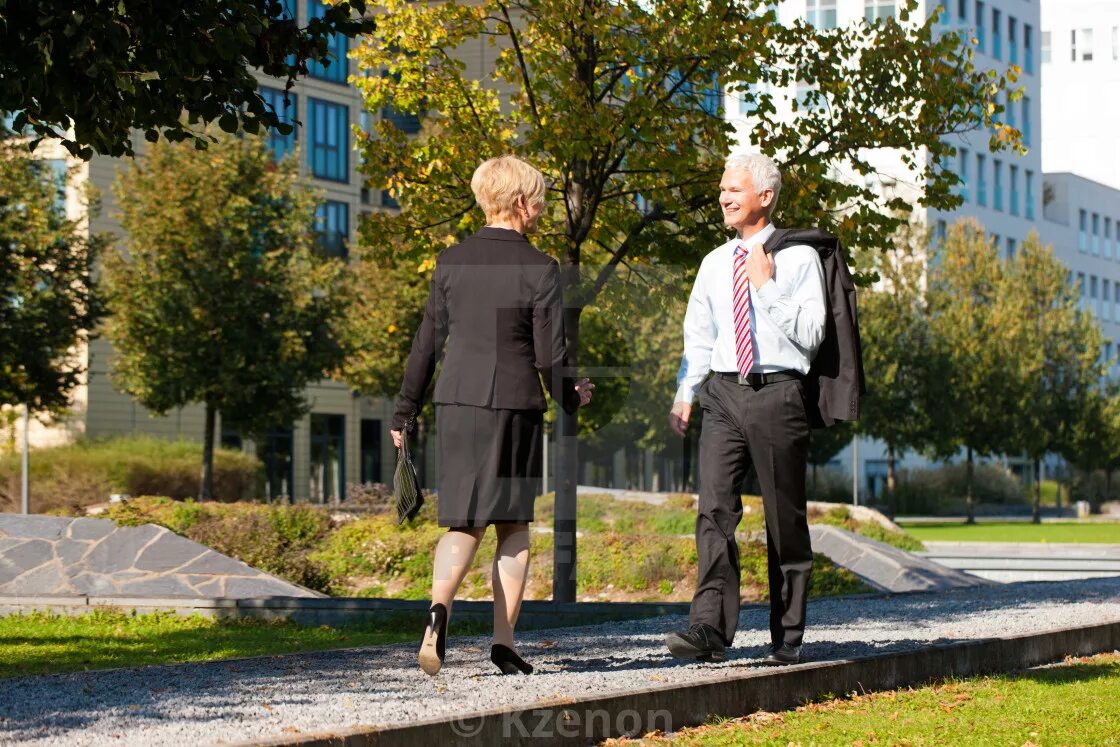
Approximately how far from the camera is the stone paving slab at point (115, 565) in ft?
46.6

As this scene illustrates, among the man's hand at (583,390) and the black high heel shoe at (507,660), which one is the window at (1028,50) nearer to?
the man's hand at (583,390)

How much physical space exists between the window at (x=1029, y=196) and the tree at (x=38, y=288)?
59.1m

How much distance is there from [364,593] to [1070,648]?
8.91 metres

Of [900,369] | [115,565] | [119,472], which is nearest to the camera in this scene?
[115,565]

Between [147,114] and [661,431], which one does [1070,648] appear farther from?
[147,114]

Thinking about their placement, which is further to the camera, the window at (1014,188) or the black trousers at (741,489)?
the window at (1014,188)

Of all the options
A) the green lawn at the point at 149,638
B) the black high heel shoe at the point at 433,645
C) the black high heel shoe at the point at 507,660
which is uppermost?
the black high heel shoe at the point at 433,645

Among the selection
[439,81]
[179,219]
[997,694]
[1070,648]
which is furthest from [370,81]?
[179,219]

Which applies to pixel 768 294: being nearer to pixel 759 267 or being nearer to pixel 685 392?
pixel 759 267

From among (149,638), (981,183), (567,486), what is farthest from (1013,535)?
(981,183)

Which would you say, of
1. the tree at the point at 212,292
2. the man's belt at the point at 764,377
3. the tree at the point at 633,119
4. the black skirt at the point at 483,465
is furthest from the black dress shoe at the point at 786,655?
the tree at the point at 212,292

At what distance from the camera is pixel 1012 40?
79.4 meters

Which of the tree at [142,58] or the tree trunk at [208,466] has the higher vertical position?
the tree at [142,58]

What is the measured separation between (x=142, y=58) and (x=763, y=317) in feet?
9.96
